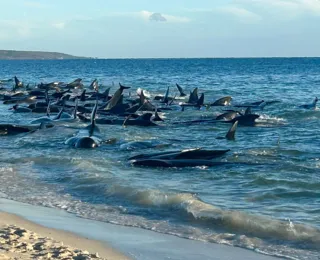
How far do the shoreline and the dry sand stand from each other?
0.08ft

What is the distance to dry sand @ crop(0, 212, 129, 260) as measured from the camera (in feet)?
23.2

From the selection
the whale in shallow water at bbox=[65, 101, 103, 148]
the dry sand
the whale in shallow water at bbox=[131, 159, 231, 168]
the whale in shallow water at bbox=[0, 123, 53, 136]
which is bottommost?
the whale in shallow water at bbox=[0, 123, 53, 136]

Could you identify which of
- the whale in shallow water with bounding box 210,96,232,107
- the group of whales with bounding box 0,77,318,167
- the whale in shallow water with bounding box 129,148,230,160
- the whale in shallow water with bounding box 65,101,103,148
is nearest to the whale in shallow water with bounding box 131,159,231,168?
the group of whales with bounding box 0,77,318,167

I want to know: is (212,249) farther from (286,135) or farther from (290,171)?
(286,135)

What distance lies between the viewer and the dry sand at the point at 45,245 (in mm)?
7062

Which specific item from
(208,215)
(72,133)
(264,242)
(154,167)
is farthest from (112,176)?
(72,133)

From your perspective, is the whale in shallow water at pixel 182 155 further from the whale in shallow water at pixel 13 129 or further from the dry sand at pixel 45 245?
the whale in shallow water at pixel 13 129

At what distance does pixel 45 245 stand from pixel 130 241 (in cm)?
105

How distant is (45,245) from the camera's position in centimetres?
751

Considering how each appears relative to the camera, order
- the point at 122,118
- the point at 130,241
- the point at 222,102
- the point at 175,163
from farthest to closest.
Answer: the point at 222,102
the point at 122,118
the point at 175,163
the point at 130,241

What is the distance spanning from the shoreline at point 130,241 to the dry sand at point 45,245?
0.08 ft

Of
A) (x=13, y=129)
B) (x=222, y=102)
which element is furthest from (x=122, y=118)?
(x=222, y=102)

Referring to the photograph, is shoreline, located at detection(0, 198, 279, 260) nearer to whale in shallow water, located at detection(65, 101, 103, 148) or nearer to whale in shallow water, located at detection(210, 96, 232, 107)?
whale in shallow water, located at detection(65, 101, 103, 148)

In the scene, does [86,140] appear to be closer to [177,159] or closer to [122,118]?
[177,159]
